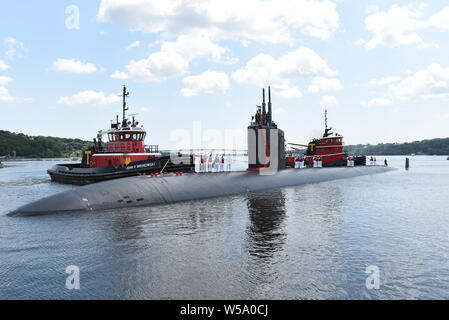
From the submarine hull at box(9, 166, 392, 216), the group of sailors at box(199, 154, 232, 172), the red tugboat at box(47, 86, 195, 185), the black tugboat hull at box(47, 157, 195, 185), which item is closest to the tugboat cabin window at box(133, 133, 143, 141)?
the red tugboat at box(47, 86, 195, 185)

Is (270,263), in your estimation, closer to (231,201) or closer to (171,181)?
(231,201)

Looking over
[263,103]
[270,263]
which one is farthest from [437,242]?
[263,103]

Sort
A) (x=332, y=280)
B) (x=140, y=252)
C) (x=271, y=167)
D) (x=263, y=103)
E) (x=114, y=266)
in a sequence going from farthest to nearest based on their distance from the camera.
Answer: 1. (x=271, y=167)
2. (x=263, y=103)
3. (x=140, y=252)
4. (x=114, y=266)
5. (x=332, y=280)

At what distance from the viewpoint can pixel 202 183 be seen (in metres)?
22.8

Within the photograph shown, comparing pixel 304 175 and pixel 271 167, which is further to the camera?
pixel 304 175

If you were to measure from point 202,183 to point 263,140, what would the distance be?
21.7 ft

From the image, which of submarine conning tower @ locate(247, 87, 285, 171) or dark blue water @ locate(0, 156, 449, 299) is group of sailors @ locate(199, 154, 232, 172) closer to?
submarine conning tower @ locate(247, 87, 285, 171)

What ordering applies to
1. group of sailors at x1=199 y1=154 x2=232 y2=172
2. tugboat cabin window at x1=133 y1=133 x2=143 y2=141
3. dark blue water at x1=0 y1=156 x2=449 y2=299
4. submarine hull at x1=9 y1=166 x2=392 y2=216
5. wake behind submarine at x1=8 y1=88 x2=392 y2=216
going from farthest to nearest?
tugboat cabin window at x1=133 y1=133 x2=143 y2=141, group of sailors at x1=199 y1=154 x2=232 y2=172, wake behind submarine at x1=8 y1=88 x2=392 y2=216, submarine hull at x1=9 y1=166 x2=392 y2=216, dark blue water at x1=0 y1=156 x2=449 y2=299

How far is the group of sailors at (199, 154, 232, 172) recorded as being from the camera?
25.5 metres

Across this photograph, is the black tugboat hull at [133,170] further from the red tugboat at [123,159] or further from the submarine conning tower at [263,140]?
the submarine conning tower at [263,140]
